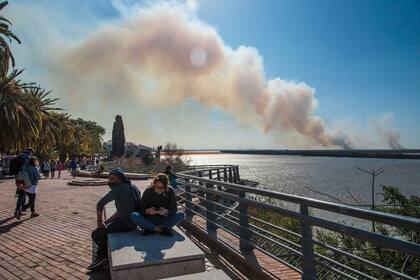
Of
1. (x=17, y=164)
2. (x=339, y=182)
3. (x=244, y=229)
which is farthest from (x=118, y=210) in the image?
(x=339, y=182)

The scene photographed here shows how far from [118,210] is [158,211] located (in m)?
0.61

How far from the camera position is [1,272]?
517 centimetres

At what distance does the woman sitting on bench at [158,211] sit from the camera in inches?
211

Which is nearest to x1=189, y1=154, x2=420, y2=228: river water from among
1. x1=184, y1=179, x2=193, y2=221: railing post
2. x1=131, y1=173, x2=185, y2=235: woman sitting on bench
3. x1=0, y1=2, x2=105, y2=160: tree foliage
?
x1=184, y1=179, x2=193, y2=221: railing post

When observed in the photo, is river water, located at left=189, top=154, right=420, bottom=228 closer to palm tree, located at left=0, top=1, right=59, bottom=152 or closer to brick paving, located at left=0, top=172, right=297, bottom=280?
brick paving, located at left=0, top=172, right=297, bottom=280

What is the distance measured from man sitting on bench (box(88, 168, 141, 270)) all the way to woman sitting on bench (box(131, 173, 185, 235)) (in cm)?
19

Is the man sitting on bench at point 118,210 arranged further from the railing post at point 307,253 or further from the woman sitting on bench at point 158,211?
the railing post at point 307,253

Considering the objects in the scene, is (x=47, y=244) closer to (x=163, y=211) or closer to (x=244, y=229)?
(x=163, y=211)

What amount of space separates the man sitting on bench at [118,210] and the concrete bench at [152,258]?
326 mm

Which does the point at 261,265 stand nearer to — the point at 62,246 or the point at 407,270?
the point at 62,246

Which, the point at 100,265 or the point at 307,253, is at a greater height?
the point at 307,253

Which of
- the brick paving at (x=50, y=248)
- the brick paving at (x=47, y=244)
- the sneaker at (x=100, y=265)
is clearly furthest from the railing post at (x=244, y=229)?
the brick paving at (x=47, y=244)

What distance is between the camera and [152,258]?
422 cm

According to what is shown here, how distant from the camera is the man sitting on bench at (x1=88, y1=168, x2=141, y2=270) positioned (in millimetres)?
5352
